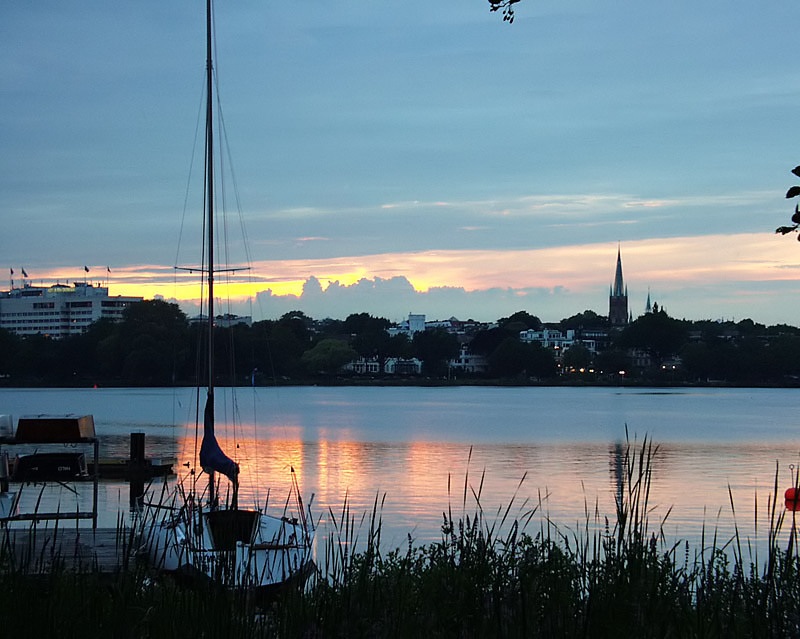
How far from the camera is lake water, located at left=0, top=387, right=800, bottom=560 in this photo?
86.1 ft

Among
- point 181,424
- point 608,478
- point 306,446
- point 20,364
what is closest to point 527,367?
point 20,364

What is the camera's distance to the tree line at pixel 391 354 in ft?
454

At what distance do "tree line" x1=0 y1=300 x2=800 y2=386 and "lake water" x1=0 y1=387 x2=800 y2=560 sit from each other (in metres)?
41.0

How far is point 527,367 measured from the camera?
172875 mm

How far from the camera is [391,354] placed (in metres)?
190

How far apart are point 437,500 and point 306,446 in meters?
24.2

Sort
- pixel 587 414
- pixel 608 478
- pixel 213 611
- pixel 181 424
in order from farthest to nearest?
pixel 587 414
pixel 181 424
pixel 608 478
pixel 213 611

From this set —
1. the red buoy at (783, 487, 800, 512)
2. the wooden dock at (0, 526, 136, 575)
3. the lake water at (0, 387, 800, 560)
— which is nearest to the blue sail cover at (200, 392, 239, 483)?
the lake water at (0, 387, 800, 560)

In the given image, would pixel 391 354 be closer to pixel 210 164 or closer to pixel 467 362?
pixel 467 362

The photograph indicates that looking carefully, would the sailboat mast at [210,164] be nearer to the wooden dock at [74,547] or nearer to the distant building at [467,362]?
the wooden dock at [74,547]

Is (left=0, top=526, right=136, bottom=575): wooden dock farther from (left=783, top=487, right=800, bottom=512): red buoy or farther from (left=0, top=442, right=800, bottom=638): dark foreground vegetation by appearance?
(left=783, top=487, right=800, bottom=512): red buoy

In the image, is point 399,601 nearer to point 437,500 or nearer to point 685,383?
point 437,500

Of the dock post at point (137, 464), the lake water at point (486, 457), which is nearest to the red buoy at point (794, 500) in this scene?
the lake water at point (486, 457)

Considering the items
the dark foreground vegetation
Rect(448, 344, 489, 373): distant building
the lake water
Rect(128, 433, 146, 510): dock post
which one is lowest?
the lake water
